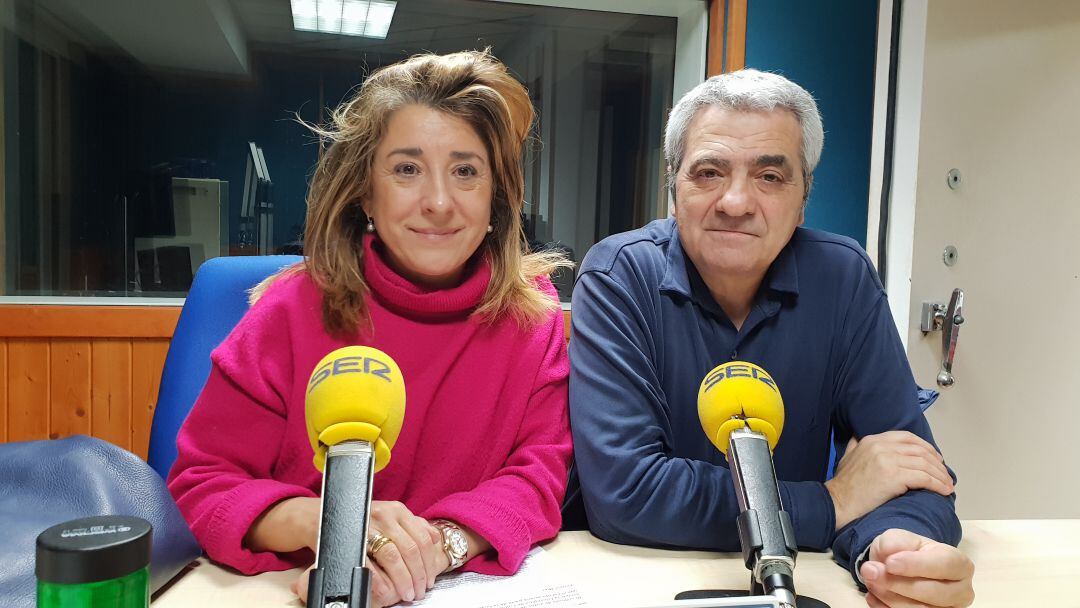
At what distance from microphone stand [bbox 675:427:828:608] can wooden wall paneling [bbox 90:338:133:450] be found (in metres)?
2.22

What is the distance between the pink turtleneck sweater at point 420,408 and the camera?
1.06 m

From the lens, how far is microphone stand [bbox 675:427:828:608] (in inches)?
26.4

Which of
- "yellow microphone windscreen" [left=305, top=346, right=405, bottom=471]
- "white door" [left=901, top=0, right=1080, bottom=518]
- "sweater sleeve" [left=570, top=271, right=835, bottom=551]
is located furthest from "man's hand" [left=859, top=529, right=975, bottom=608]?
"white door" [left=901, top=0, right=1080, bottom=518]

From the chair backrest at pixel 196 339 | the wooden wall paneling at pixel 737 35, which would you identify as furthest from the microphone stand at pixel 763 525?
the wooden wall paneling at pixel 737 35

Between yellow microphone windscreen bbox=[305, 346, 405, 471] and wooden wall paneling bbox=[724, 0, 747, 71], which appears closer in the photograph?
yellow microphone windscreen bbox=[305, 346, 405, 471]

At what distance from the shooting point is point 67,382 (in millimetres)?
2377

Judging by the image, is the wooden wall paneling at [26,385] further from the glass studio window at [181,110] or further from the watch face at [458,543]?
the watch face at [458,543]

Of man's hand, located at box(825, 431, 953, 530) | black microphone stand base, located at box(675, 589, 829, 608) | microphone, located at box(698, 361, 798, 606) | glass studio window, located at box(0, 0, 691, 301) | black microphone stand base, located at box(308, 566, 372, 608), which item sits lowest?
black microphone stand base, located at box(675, 589, 829, 608)

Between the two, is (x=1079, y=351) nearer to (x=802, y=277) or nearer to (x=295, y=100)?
(x=802, y=277)

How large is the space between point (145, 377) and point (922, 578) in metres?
2.25

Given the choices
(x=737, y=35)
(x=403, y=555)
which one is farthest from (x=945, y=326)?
(x=403, y=555)

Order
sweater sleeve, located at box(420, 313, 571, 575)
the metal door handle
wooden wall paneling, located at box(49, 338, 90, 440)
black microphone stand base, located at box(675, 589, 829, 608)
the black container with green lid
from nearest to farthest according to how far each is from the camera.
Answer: the black container with green lid → black microphone stand base, located at box(675, 589, 829, 608) → sweater sleeve, located at box(420, 313, 571, 575) → the metal door handle → wooden wall paneling, located at box(49, 338, 90, 440)

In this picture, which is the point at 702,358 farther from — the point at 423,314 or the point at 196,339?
the point at 196,339

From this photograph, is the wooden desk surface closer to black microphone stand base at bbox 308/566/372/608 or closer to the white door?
black microphone stand base at bbox 308/566/372/608
